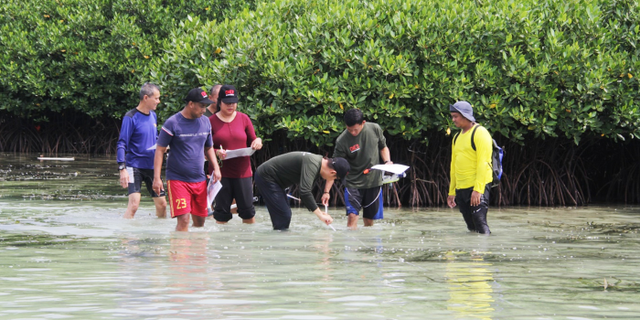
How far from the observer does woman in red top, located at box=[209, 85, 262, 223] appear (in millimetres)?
10297

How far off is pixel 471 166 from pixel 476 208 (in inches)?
17.7

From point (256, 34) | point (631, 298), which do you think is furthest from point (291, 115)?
point (631, 298)

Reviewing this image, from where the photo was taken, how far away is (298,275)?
729 centimetres

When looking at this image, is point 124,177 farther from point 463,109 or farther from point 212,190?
point 463,109

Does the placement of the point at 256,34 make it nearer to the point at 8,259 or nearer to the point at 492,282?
the point at 8,259

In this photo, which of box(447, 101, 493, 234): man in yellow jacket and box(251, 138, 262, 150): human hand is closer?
box(447, 101, 493, 234): man in yellow jacket

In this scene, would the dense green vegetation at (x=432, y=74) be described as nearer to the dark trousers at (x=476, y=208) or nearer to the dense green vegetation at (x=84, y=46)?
the dark trousers at (x=476, y=208)

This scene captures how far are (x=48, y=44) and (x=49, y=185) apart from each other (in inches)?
430

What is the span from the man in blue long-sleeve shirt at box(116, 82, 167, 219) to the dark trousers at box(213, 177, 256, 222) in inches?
29.0

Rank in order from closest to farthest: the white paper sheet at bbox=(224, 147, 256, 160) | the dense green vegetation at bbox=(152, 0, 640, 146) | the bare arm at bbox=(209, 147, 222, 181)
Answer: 1. the bare arm at bbox=(209, 147, 222, 181)
2. the white paper sheet at bbox=(224, 147, 256, 160)
3. the dense green vegetation at bbox=(152, 0, 640, 146)

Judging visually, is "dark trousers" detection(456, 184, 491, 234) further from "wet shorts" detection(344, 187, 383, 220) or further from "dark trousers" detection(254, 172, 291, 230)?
"dark trousers" detection(254, 172, 291, 230)

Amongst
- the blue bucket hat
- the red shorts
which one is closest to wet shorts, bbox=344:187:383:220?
the blue bucket hat

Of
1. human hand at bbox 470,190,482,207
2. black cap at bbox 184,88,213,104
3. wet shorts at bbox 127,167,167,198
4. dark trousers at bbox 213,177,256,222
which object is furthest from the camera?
wet shorts at bbox 127,167,167,198

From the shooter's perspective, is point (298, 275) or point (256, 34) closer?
point (298, 275)
